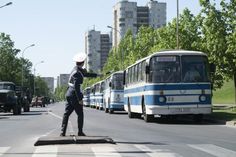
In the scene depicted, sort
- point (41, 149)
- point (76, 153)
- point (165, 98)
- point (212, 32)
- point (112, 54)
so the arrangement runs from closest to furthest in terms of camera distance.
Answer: point (76, 153) < point (41, 149) < point (165, 98) < point (212, 32) < point (112, 54)

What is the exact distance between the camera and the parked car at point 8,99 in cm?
4325

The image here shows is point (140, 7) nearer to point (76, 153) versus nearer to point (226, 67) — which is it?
point (226, 67)

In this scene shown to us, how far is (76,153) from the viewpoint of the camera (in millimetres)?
12609

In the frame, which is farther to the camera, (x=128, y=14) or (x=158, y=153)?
(x=128, y=14)

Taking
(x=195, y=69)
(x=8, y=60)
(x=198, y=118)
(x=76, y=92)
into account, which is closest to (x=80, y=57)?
(x=76, y=92)

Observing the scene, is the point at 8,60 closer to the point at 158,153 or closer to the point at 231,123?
the point at 231,123

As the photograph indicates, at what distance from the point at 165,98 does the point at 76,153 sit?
1340 centimetres

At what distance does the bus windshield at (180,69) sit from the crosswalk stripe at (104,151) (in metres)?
12.6

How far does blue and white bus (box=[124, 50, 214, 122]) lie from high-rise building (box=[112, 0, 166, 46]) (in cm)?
12605

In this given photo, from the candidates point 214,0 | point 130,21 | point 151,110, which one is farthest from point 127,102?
point 130,21

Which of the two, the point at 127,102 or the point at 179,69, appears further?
the point at 127,102

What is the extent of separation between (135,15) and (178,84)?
442 feet

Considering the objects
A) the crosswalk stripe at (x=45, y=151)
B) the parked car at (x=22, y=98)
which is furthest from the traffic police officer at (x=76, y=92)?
the parked car at (x=22, y=98)

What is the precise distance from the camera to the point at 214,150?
13.3m
